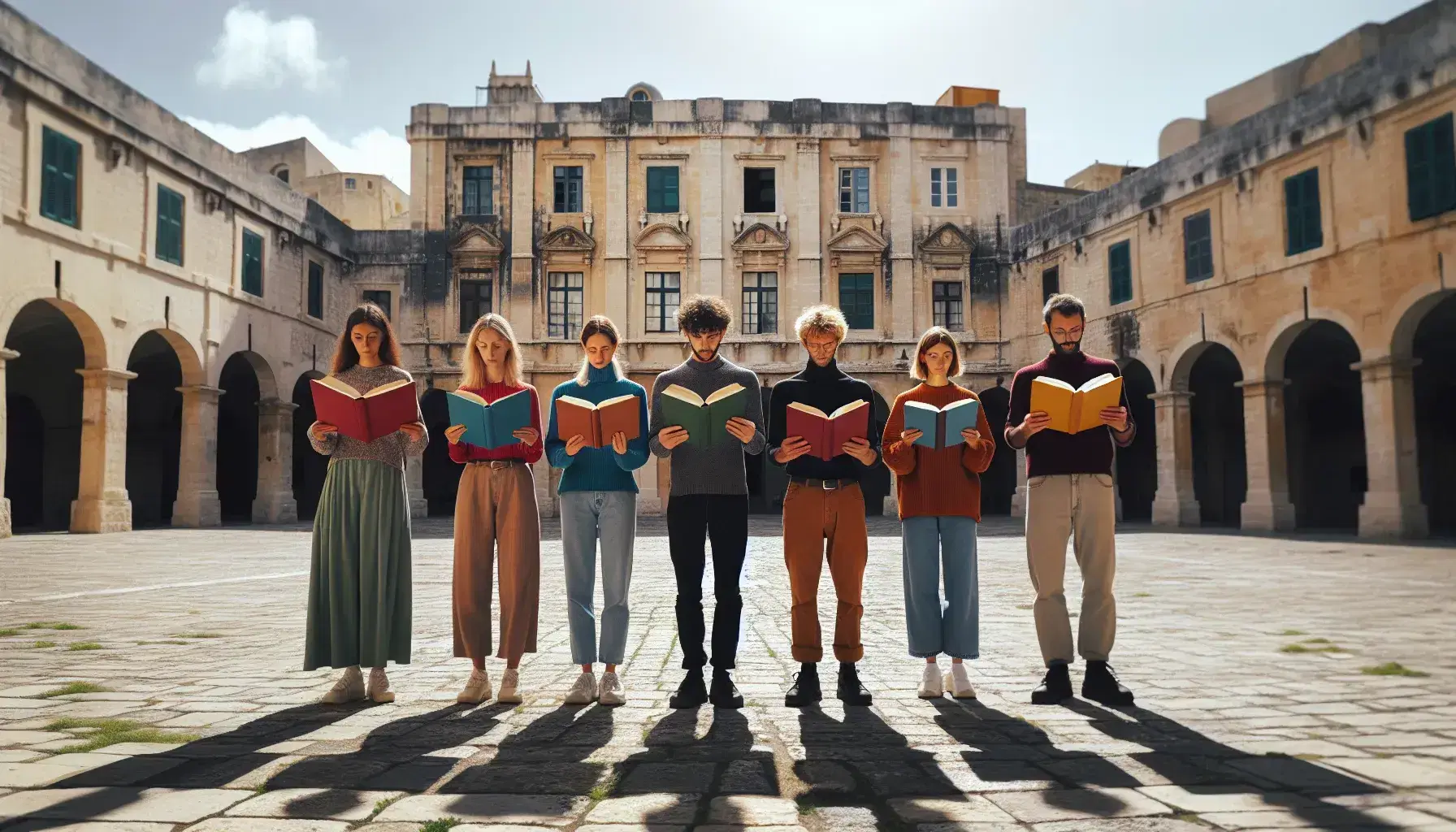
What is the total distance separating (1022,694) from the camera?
16.4 feet

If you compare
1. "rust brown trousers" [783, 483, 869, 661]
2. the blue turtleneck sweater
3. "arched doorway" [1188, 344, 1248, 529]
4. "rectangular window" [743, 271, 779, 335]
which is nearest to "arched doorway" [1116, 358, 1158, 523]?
"arched doorway" [1188, 344, 1248, 529]

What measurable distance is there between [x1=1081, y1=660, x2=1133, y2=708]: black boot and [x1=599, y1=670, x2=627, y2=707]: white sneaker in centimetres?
226

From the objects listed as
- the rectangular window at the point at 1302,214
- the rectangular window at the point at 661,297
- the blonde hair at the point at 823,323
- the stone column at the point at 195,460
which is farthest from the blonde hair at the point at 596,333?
the rectangular window at the point at 661,297

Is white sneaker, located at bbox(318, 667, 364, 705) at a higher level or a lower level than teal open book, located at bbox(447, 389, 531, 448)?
lower

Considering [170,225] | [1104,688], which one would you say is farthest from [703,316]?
[170,225]

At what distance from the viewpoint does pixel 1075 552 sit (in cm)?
492

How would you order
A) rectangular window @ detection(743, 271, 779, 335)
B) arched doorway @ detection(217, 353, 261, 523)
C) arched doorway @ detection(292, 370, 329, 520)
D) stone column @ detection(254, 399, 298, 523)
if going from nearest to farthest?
1. stone column @ detection(254, 399, 298, 523)
2. arched doorway @ detection(217, 353, 261, 523)
3. rectangular window @ detection(743, 271, 779, 335)
4. arched doorway @ detection(292, 370, 329, 520)

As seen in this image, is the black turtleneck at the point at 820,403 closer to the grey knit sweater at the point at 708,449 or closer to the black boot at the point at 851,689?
the grey knit sweater at the point at 708,449

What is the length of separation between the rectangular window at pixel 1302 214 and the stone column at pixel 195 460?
74.6 feet

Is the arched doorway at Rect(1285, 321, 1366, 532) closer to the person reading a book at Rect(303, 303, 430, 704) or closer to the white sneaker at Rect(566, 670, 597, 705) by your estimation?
the white sneaker at Rect(566, 670, 597, 705)

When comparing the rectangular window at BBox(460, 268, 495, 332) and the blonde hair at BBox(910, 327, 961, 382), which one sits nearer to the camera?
the blonde hair at BBox(910, 327, 961, 382)

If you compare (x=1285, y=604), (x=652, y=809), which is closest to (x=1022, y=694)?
(x=652, y=809)

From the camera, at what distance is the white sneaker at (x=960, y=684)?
4887mm

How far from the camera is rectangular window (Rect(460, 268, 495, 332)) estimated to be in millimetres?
29125
